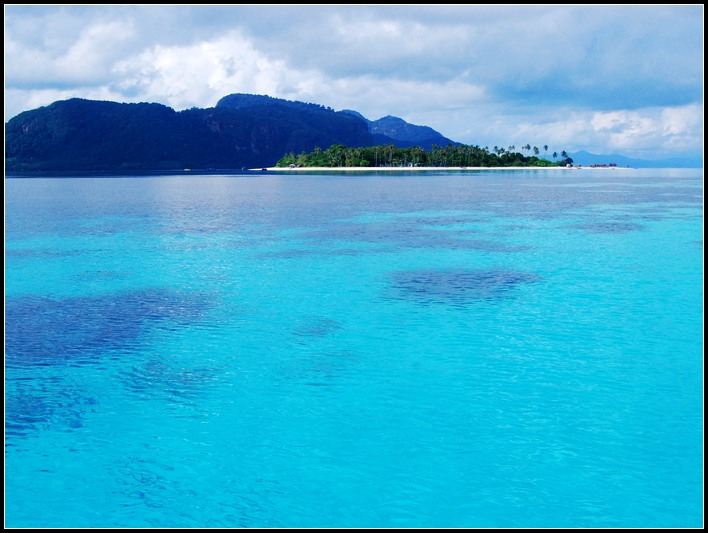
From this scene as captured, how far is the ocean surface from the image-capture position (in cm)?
1235

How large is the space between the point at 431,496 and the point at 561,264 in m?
26.0

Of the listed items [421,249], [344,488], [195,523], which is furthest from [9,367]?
[421,249]

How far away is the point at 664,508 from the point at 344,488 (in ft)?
20.3

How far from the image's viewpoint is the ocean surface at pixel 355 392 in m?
12.4

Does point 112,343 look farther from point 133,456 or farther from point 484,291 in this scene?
point 484,291

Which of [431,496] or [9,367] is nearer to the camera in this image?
[431,496]

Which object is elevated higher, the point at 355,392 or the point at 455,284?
the point at 455,284

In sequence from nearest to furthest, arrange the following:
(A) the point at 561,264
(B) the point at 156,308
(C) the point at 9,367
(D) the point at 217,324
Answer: (C) the point at 9,367
(D) the point at 217,324
(B) the point at 156,308
(A) the point at 561,264

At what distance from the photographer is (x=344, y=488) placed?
41.7 feet

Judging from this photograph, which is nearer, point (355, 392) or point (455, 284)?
point (355, 392)

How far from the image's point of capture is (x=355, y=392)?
1722cm

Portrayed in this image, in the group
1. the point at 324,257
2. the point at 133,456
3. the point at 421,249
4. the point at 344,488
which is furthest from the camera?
the point at 421,249

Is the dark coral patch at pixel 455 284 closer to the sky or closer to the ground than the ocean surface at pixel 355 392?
closer to the sky

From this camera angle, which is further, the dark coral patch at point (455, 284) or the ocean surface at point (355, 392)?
the dark coral patch at point (455, 284)
